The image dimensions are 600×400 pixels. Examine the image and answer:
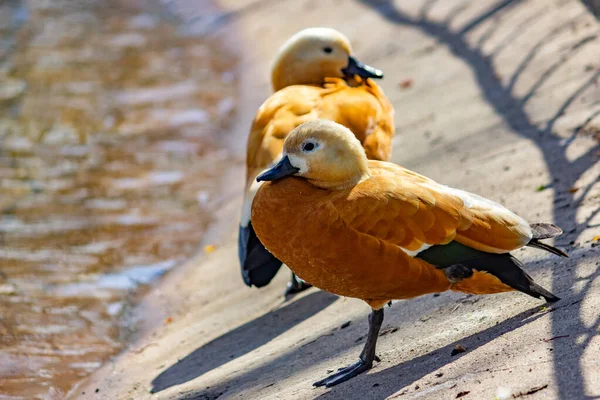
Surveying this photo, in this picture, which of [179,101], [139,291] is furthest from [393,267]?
[179,101]

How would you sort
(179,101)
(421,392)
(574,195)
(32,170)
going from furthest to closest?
(179,101), (32,170), (574,195), (421,392)

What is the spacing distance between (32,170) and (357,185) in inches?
215

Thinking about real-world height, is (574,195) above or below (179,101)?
above

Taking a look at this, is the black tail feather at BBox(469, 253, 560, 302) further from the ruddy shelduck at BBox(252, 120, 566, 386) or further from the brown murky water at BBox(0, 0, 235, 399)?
the brown murky water at BBox(0, 0, 235, 399)

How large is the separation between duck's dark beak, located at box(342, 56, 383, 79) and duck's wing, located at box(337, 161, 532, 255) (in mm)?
2370

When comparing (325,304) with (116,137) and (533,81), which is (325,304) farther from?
(116,137)

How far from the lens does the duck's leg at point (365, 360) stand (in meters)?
3.90

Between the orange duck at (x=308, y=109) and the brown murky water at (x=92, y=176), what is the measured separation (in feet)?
4.30

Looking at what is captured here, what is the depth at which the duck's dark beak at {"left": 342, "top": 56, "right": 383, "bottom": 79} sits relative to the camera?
20.1 ft

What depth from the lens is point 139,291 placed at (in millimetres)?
6363

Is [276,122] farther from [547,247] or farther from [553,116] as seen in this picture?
[553,116]

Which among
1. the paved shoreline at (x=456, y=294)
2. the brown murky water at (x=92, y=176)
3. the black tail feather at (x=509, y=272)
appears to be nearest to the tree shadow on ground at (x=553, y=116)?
the paved shoreline at (x=456, y=294)

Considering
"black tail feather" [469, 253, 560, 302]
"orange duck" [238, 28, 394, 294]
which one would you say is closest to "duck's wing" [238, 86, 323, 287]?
"orange duck" [238, 28, 394, 294]

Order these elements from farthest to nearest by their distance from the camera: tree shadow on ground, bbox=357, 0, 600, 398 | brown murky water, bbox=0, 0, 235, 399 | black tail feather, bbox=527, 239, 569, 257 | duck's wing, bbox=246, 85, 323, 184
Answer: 1. brown murky water, bbox=0, 0, 235, 399
2. duck's wing, bbox=246, 85, 323, 184
3. black tail feather, bbox=527, 239, 569, 257
4. tree shadow on ground, bbox=357, 0, 600, 398
